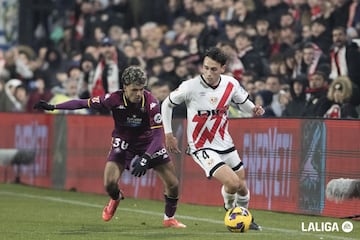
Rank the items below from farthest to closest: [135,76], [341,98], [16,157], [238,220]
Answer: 1. [16,157]
2. [341,98]
3. [135,76]
4. [238,220]

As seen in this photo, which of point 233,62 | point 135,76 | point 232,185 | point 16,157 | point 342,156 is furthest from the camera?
point 16,157

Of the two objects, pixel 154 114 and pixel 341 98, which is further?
pixel 341 98

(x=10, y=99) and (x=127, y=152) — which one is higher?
(x=10, y=99)

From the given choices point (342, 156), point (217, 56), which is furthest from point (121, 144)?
point (342, 156)

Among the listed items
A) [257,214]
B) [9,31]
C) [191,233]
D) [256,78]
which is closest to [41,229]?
[191,233]

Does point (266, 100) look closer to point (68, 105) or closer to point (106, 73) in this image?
point (106, 73)

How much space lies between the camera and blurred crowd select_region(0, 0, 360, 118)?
1998 centimetres

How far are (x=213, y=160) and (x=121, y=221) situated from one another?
2209mm

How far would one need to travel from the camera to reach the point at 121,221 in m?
16.6

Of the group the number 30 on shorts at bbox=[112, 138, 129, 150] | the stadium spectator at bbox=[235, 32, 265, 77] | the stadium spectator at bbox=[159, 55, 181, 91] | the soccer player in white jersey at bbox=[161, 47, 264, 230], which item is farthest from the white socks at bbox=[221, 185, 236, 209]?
the stadium spectator at bbox=[159, 55, 181, 91]

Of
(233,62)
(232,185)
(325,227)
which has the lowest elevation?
(325,227)

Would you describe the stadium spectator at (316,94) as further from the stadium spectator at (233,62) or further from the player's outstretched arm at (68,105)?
the player's outstretched arm at (68,105)

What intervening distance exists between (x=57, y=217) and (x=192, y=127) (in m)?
2.91

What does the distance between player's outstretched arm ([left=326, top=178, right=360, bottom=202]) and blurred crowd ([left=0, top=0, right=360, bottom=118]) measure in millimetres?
1753
